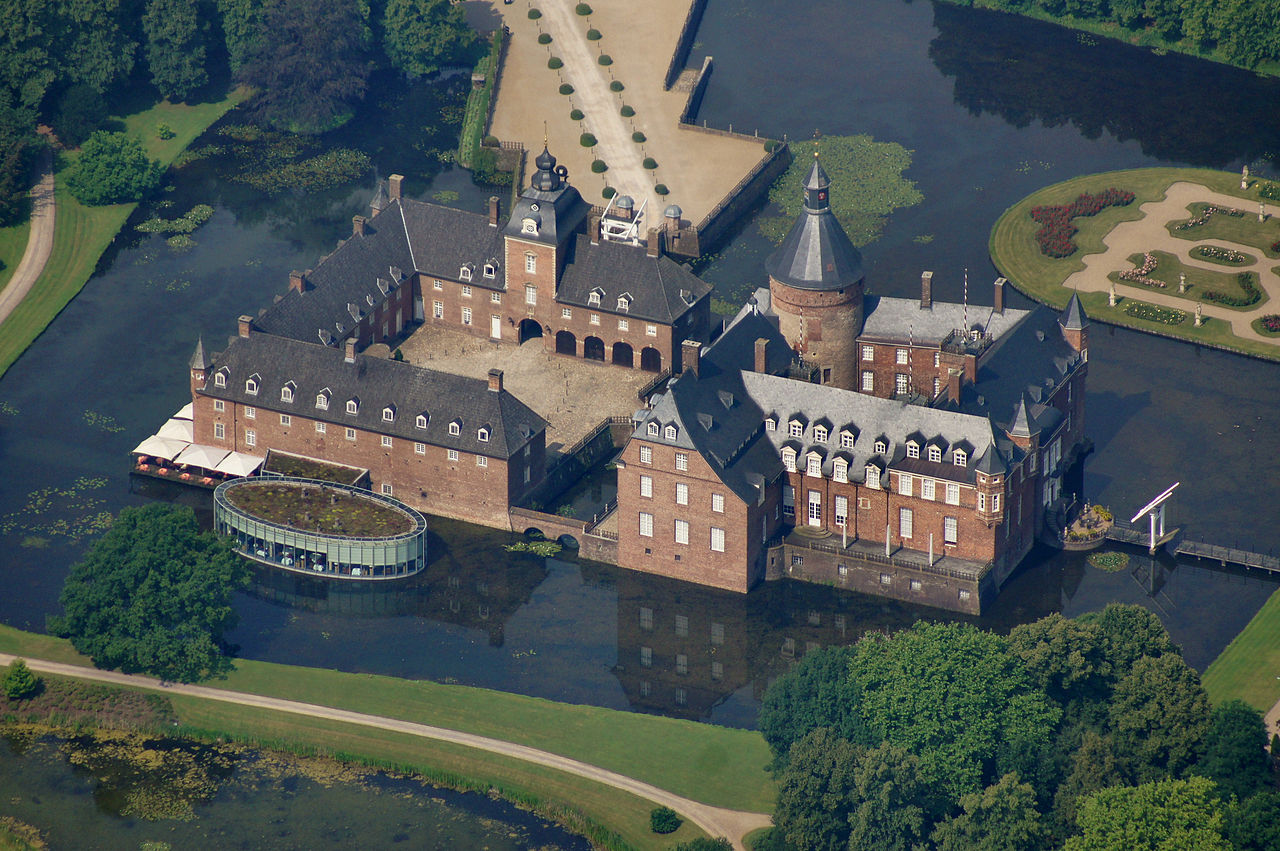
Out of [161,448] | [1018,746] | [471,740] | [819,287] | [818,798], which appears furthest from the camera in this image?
[161,448]

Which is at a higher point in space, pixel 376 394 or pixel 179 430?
pixel 376 394

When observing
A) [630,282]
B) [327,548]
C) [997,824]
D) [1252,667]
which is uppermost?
[630,282]

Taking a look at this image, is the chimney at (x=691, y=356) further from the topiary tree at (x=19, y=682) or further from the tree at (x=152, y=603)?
the topiary tree at (x=19, y=682)

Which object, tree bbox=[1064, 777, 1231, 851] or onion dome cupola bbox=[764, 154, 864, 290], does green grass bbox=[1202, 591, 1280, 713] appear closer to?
tree bbox=[1064, 777, 1231, 851]

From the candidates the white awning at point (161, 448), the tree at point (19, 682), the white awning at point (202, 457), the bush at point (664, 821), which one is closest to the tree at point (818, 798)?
the bush at point (664, 821)

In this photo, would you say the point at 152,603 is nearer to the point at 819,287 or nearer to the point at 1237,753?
the point at 819,287

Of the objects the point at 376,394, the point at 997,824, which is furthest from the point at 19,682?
the point at 997,824

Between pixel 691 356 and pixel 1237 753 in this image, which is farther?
pixel 691 356
